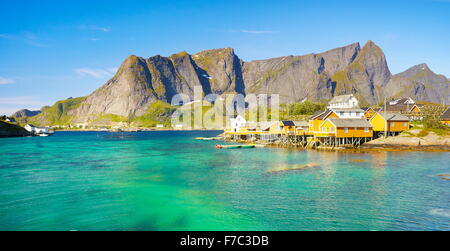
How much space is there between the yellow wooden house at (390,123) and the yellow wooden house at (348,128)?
173 inches

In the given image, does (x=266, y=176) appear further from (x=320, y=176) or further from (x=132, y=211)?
(x=132, y=211)

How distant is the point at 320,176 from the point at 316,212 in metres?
14.3

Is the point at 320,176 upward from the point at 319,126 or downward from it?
downward

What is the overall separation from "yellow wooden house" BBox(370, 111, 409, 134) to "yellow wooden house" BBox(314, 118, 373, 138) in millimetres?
4386

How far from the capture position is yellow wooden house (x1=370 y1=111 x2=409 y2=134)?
6881cm

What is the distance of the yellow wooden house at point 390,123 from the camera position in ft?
226

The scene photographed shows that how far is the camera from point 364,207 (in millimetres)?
23172

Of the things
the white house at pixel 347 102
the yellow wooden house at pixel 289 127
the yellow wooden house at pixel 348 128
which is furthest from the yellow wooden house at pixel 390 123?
the white house at pixel 347 102

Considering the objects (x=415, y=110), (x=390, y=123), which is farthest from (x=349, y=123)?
(x=415, y=110)

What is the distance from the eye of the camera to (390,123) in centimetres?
6912

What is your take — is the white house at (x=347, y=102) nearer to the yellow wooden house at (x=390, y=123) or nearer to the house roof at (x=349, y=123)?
the yellow wooden house at (x=390, y=123)

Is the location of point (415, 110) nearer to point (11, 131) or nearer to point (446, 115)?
point (446, 115)

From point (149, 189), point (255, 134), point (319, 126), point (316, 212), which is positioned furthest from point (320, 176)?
point (255, 134)
